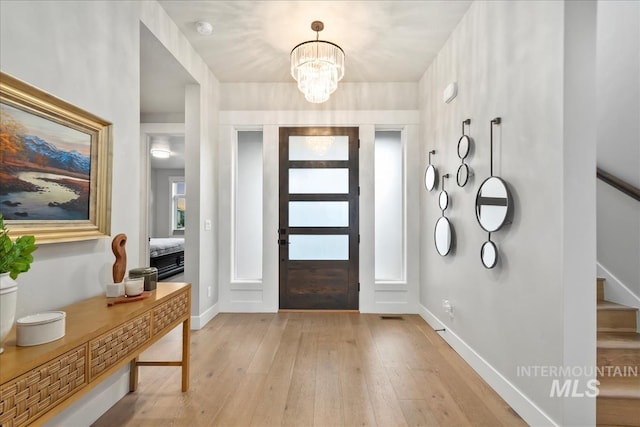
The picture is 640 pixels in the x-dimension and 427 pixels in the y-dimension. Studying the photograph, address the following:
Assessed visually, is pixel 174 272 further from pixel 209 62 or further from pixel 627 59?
pixel 627 59

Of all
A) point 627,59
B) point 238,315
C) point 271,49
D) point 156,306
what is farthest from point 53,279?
point 627,59

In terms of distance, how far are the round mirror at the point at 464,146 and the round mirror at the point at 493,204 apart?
41 cm

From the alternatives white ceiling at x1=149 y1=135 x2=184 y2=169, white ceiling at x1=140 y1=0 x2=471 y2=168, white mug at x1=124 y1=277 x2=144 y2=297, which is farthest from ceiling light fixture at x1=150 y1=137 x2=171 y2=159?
white mug at x1=124 y1=277 x2=144 y2=297

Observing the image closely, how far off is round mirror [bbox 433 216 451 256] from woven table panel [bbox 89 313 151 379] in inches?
97.8

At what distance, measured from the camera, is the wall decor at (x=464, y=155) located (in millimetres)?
2467

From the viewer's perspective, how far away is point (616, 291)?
2.27m

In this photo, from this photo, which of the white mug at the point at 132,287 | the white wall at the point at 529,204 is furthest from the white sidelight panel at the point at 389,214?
the white mug at the point at 132,287

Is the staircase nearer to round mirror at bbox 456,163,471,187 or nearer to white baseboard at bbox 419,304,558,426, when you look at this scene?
white baseboard at bbox 419,304,558,426

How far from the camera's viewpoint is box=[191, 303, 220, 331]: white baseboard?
10.7 feet

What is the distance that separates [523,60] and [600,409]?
6.71ft

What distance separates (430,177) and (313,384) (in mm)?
2376

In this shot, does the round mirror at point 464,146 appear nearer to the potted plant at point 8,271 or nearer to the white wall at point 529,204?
the white wall at point 529,204

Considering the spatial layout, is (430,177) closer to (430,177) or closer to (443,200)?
(430,177)

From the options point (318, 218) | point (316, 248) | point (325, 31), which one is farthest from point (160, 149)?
point (325, 31)
